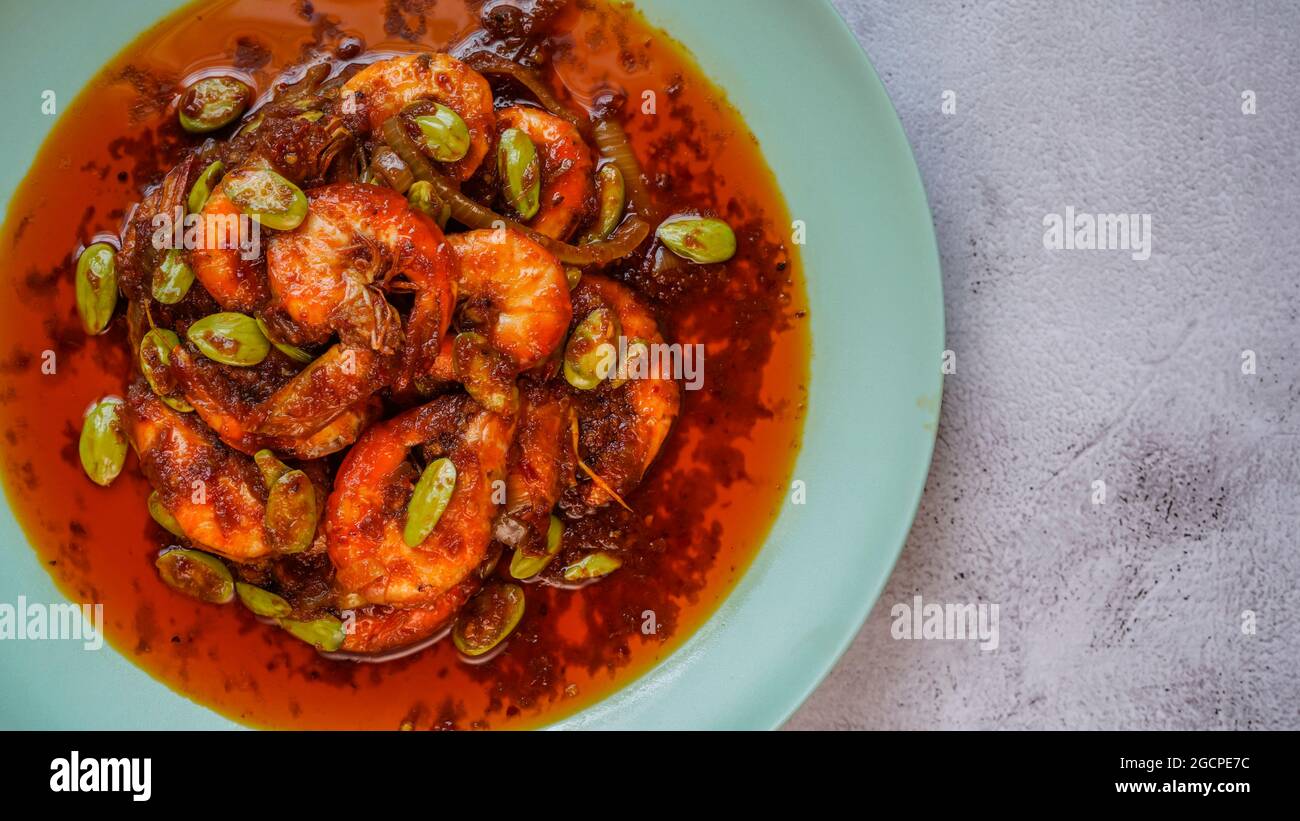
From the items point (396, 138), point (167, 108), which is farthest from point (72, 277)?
point (396, 138)

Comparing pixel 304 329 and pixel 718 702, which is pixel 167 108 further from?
pixel 718 702

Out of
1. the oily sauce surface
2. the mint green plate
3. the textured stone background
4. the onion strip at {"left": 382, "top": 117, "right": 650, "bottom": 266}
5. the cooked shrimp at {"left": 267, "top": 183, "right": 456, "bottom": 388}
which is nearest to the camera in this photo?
the cooked shrimp at {"left": 267, "top": 183, "right": 456, "bottom": 388}

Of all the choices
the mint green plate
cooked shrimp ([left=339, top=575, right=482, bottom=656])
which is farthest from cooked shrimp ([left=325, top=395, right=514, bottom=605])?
the mint green plate

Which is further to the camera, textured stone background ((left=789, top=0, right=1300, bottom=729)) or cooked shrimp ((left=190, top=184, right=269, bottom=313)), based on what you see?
textured stone background ((left=789, top=0, right=1300, bottom=729))

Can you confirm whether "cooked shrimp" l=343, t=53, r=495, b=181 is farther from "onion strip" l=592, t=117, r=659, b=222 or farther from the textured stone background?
the textured stone background

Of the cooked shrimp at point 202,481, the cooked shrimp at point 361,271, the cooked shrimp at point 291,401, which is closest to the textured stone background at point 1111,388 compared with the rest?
the cooked shrimp at point 361,271

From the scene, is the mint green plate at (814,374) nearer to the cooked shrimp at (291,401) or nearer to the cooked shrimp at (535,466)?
the cooked shrimp at (535,466)
